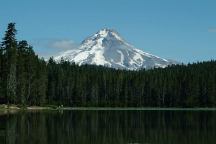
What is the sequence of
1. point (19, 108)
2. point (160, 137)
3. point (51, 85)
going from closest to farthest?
point (160, 137) → point (19, 108) → point (51, 85)

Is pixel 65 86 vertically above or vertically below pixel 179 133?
above

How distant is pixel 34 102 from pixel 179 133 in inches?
3502

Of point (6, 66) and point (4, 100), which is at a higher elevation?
point (6, 66)

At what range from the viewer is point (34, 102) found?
448 ft

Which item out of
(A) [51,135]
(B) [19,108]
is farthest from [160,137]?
(B) [19,108]

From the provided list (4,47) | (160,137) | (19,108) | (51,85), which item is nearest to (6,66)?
(4,47)

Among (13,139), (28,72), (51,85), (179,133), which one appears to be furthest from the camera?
(51,85)

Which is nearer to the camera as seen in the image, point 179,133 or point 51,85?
point 179,133

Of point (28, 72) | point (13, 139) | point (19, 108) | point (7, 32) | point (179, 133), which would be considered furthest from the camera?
point (28, 72)

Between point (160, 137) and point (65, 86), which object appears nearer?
point (160, 137)

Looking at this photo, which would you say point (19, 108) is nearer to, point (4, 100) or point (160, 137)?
point (4, 100)

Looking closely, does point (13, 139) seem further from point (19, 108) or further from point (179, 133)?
point (19, 108)

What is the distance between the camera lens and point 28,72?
13350cm

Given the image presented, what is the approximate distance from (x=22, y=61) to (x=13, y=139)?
8543 centimetres
